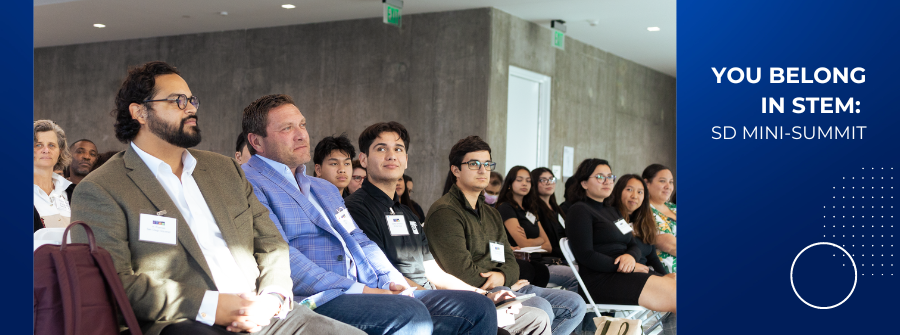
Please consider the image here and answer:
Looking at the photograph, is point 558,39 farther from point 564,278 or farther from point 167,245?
point 167,245

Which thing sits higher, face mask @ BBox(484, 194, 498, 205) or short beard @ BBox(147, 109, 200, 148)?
short beard @ BBox(147, 109, 200, 148)

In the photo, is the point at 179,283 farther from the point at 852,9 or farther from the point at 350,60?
the point at 350,60

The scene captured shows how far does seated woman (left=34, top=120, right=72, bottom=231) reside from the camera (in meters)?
3.51

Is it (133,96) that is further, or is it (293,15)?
(293,15)

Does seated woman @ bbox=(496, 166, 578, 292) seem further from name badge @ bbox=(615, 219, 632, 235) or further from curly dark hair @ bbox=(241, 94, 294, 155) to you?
curly dark hair @ bbox=(241, 94, 294, 155)

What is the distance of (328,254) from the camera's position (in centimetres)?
283

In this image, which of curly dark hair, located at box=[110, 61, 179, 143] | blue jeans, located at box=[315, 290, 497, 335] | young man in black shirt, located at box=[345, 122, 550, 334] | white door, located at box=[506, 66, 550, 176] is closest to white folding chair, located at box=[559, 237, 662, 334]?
young man in black shirt, located at box=[345, 122, 550, 334]

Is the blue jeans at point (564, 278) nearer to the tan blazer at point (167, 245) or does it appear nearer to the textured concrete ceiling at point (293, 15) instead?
the tan blazer at point (167, 245)

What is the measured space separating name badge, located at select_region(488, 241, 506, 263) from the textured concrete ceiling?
15.9 ft

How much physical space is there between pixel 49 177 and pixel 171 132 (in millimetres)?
1783

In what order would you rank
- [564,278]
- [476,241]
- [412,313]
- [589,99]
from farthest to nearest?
[589,99]
[564,278]
[476,241]
[412,313]

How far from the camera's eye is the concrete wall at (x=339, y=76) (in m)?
8.65

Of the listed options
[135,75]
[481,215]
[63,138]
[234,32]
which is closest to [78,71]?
[234,32]

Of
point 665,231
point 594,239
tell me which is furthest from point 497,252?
point 665,231
